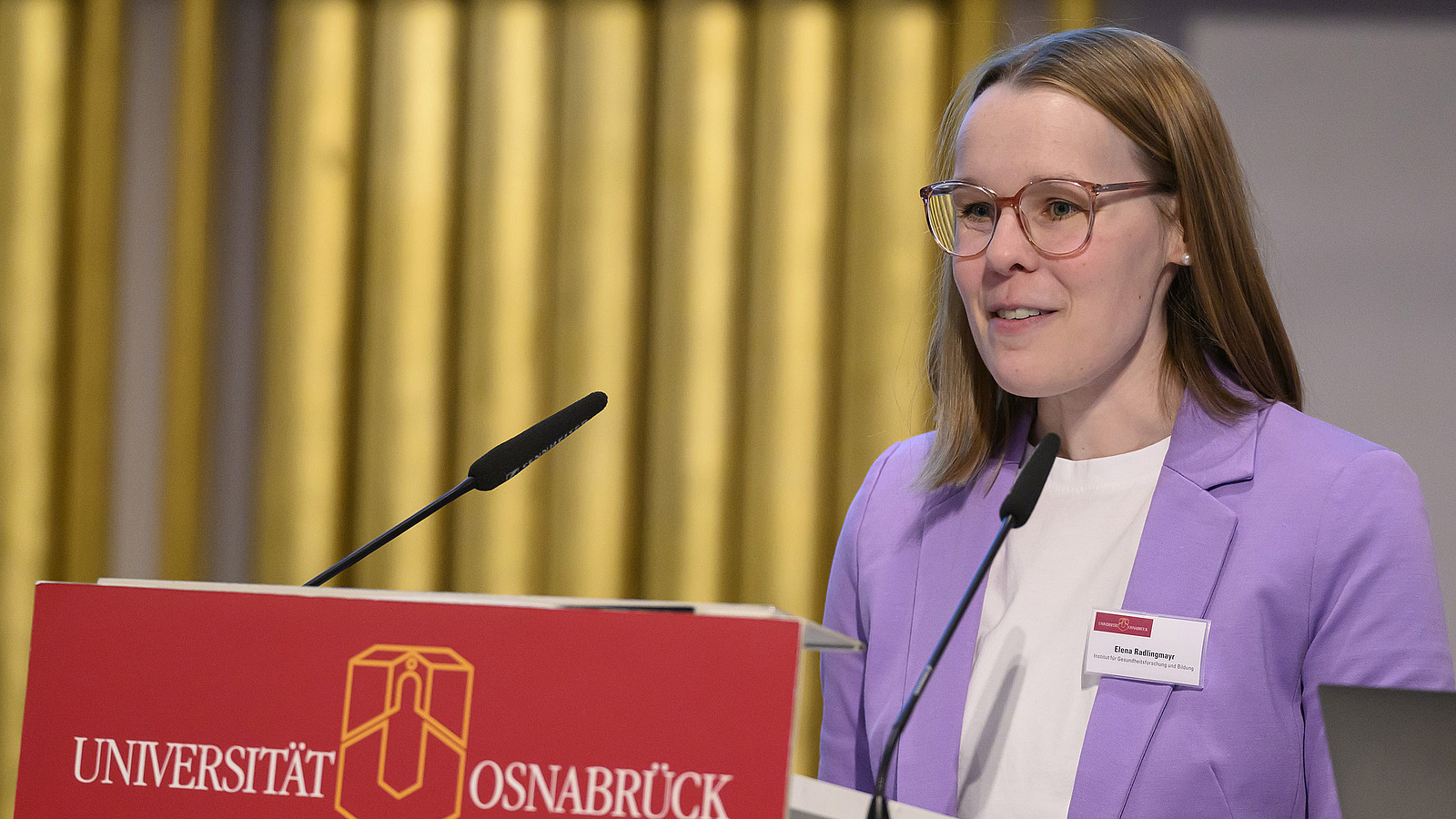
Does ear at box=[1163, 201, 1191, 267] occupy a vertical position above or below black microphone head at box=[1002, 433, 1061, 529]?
above

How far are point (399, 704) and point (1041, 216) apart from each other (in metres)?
0.99

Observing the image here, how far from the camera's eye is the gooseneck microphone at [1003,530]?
973 millimetres

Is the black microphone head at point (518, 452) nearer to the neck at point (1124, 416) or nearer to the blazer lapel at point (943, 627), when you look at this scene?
the blazer lapel at point (943, 627)

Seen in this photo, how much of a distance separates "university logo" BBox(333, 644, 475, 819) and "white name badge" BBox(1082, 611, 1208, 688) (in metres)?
0.83

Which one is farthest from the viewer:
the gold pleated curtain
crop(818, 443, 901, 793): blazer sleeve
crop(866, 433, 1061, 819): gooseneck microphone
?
the gold pleated curtain

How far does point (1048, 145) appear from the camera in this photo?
57.5 inches

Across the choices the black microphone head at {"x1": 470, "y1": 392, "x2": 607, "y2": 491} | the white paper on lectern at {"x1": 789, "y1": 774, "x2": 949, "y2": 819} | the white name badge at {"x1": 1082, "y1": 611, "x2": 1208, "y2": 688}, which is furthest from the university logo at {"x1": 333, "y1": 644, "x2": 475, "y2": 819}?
the white name badge at {"x1": 1082, "y1": 611, "x2": 1208, "y2": 688}

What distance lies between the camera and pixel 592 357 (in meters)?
3.10

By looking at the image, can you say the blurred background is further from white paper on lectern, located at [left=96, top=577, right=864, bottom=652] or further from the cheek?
white paper on lectern, located at [left=96, top=577, right=864, bottom=652]

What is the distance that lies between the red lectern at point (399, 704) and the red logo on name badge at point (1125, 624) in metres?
0.63

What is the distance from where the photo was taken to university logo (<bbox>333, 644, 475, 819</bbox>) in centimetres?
86

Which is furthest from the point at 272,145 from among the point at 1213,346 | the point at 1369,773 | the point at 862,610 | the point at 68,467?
the point at 1369,773

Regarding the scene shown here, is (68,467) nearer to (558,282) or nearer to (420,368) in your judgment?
(420,368)

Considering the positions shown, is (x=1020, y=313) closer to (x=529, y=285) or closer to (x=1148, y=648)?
(x=1148, y=648)
